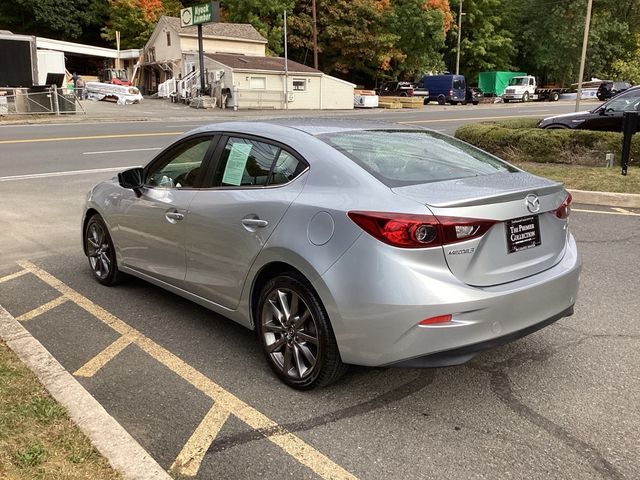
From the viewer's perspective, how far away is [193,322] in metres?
4.75

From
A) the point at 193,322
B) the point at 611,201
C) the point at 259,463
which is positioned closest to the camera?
the point at 259,463

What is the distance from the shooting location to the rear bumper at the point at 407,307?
3047 mm

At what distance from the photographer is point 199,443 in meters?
3.08

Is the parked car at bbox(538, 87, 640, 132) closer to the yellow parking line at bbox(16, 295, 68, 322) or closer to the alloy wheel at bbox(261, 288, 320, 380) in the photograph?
the alloy wheel at bbox(261, 288, 320, 380)

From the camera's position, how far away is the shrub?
437 inches

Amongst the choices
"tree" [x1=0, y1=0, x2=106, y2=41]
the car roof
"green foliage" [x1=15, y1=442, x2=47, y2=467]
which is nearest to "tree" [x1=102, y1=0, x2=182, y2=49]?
"tree" [x1=0, y1=0, x2=106, y2=41]

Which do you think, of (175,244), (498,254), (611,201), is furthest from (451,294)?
(611,201)

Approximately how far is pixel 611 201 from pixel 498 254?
657cm

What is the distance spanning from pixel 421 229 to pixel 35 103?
2903cm

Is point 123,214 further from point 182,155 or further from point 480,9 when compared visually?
point 480,9

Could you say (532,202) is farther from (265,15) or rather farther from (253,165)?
(265,15)

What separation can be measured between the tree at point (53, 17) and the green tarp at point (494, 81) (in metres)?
40.0

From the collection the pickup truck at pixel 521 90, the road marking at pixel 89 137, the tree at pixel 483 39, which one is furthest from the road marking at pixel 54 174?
the tree at pixel 483 39

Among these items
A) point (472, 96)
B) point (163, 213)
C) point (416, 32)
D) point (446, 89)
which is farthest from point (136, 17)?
point (163, 213)
